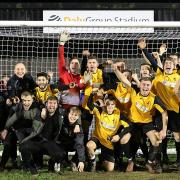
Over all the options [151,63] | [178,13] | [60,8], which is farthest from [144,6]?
[151,63]

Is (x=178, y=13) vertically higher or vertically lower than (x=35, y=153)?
higher

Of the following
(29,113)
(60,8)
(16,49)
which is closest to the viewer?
(29,113)

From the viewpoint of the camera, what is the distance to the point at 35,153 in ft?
23.2

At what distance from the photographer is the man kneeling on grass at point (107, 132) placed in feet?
23.5

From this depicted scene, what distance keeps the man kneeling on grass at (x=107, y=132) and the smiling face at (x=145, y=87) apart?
17.9 inches

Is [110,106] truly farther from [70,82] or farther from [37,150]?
[37,150]

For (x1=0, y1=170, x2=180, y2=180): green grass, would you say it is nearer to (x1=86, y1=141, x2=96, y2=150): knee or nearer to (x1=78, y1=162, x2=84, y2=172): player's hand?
(x1=78, y1=162, x2=84, y2=172): player's hand

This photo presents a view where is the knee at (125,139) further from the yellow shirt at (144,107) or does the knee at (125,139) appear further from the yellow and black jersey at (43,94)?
the yellow and black jersey at (43,94)

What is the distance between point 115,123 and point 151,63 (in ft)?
3.47

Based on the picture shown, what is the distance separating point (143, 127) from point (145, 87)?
574mm

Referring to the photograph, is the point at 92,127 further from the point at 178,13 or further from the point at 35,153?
the point at 178,13

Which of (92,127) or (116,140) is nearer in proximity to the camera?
(116,140)

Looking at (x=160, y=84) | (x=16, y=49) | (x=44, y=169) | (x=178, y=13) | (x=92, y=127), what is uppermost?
(x=178, y=13)

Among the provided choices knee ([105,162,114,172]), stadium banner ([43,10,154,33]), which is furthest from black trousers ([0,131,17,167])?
stadium banner ([43,10,154,33])
